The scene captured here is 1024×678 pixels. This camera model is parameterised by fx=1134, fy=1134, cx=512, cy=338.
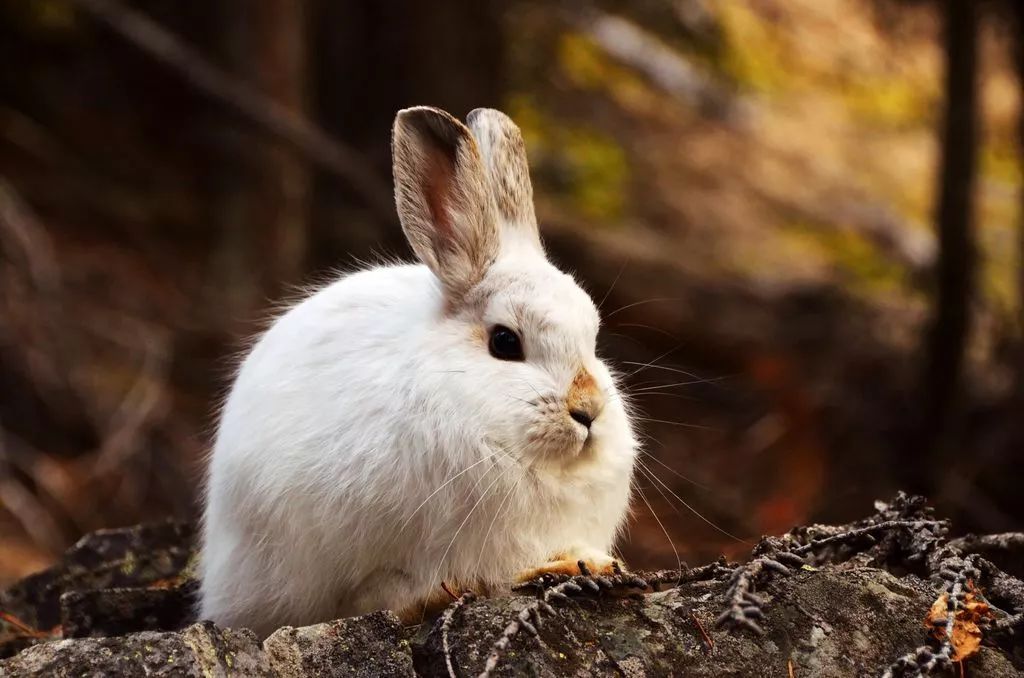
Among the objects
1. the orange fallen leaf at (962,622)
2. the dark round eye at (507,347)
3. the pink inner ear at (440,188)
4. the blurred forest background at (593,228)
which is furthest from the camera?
the blurred forest background at (593,228)

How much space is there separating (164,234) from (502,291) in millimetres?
6346

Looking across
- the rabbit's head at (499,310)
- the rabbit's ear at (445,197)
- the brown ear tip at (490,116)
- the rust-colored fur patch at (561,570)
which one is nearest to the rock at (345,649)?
the rust-colored fur patch at (561,570)

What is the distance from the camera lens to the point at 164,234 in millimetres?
8766

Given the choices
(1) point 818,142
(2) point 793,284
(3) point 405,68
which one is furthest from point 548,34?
(1) point 818,142

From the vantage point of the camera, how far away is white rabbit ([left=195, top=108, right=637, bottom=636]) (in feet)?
Result: 9.04

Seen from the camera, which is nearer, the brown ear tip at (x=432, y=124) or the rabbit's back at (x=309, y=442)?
the rabbit's back at (x=309, y=442)

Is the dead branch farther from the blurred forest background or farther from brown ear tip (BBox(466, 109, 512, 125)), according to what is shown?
brown ear tip (BBox(466, 109, 512, 125))

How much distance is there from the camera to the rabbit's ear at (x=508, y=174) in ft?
10.7

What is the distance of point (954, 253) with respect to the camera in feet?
22.5

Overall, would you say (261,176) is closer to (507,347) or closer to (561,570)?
(507,347)

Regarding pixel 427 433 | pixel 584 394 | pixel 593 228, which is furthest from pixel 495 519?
pixel 593 228

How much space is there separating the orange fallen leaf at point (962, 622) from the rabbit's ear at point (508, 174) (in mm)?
1446

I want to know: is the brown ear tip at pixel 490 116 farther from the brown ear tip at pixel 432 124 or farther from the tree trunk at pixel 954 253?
the tree trunk at pixel 954 253

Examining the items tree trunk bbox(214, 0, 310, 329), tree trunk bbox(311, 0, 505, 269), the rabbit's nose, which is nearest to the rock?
the rabbit's nose
